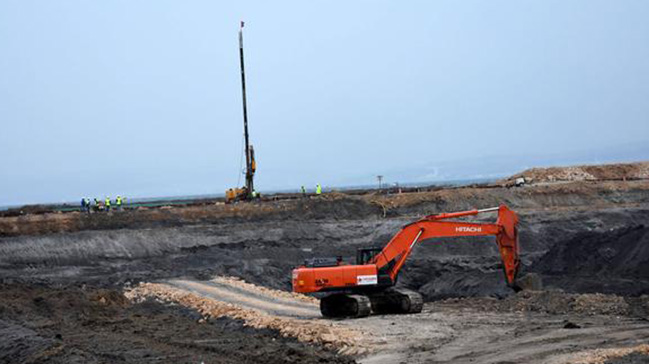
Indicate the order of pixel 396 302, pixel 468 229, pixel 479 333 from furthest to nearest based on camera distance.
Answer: pixel 396 302 < pixel 468 229 < pixel 479 333

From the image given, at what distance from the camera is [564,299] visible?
22.4 meters

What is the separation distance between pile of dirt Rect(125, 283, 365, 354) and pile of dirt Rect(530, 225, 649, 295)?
9776mm

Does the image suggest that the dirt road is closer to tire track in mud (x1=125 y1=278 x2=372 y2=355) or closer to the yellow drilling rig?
tire track in mud (x1=125 y1=278 x2=372 y2=355)

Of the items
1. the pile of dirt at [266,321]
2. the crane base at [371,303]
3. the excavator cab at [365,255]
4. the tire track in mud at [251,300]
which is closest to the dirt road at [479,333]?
the tire track in mud at [251,300]

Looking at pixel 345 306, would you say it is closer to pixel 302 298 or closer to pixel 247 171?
pixel 302 298

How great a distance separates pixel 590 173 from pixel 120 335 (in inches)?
2367

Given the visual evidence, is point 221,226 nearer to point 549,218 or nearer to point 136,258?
point 136,258

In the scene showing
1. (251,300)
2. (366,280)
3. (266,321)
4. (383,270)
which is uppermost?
(383,270)

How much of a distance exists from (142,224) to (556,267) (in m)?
25.8

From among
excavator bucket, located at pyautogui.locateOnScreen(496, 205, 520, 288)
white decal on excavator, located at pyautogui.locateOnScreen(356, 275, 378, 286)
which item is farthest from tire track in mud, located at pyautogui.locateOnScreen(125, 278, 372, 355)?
excavator bucket, located at pyautogui.locateOnScreen(496, 205, 520, 288)

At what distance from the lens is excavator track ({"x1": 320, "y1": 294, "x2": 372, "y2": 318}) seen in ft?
71.8

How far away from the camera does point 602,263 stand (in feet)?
99.7

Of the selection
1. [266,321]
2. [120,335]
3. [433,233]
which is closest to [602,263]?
[433,233]

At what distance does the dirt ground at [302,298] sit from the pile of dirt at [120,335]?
7cm
